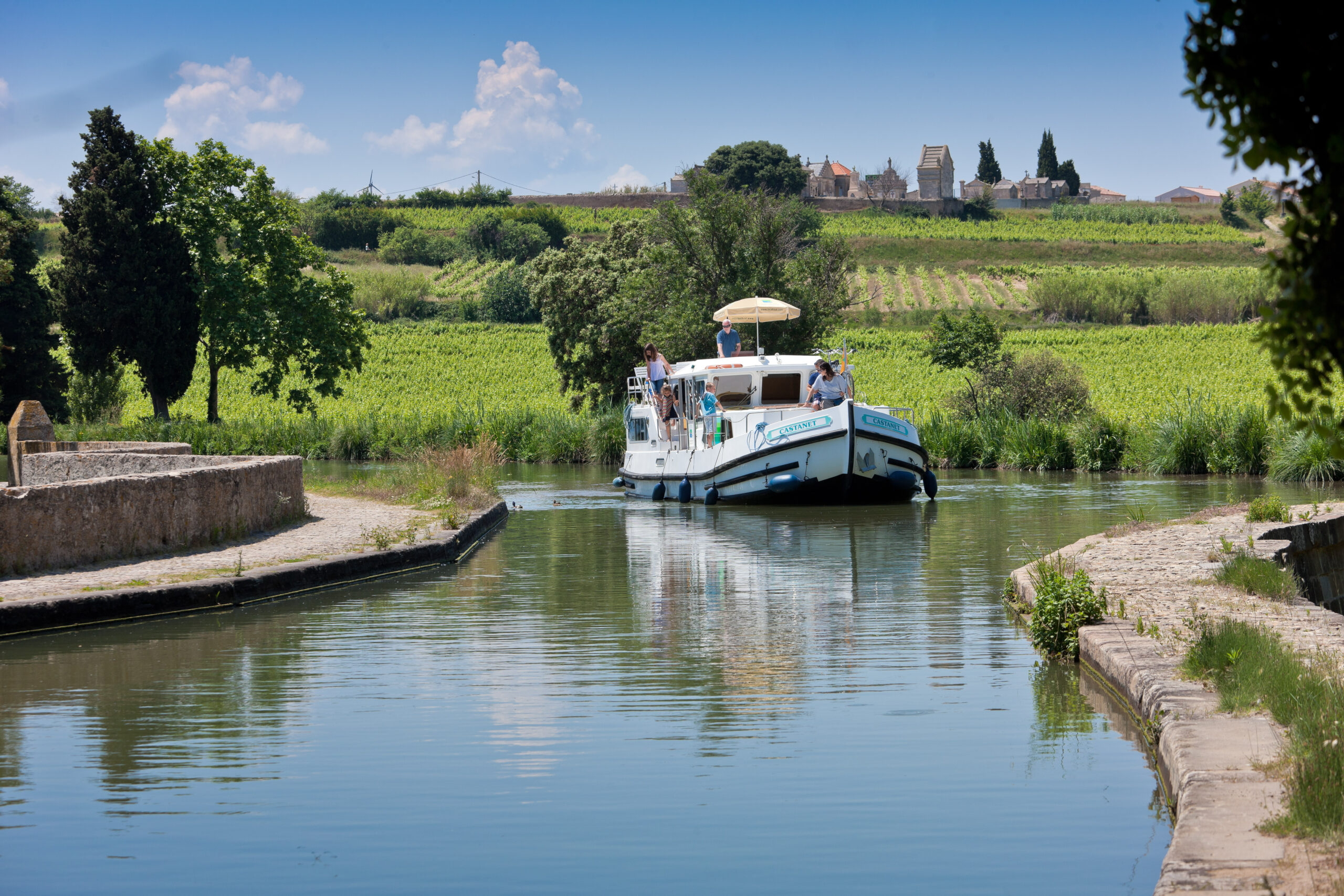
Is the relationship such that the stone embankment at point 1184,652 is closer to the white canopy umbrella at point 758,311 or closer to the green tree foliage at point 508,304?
the white canopy umbrella at point 758,311

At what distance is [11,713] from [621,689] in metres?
3.84

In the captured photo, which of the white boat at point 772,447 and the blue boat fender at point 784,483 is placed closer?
the white boat at point 772,447

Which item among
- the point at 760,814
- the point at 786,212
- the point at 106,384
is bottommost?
the point at 760,814

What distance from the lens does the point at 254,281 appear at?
50.2 m

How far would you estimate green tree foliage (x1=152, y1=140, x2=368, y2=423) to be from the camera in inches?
1953

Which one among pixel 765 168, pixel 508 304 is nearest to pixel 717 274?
pixel 508 304

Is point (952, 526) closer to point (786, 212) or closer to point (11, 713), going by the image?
point (11, 713)

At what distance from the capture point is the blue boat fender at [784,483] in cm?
2580

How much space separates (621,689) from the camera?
9.43m

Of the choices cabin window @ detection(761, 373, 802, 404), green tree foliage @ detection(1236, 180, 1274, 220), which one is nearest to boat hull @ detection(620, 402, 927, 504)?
cabin window @ detection(761, 373, 802, 404)

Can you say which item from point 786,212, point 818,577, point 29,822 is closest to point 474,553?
point 818,577

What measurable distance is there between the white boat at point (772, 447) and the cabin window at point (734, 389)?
0.02m

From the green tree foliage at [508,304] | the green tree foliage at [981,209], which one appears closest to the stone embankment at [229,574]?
the green tree foliage at [508,304]

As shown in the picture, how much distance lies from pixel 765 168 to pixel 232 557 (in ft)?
409
